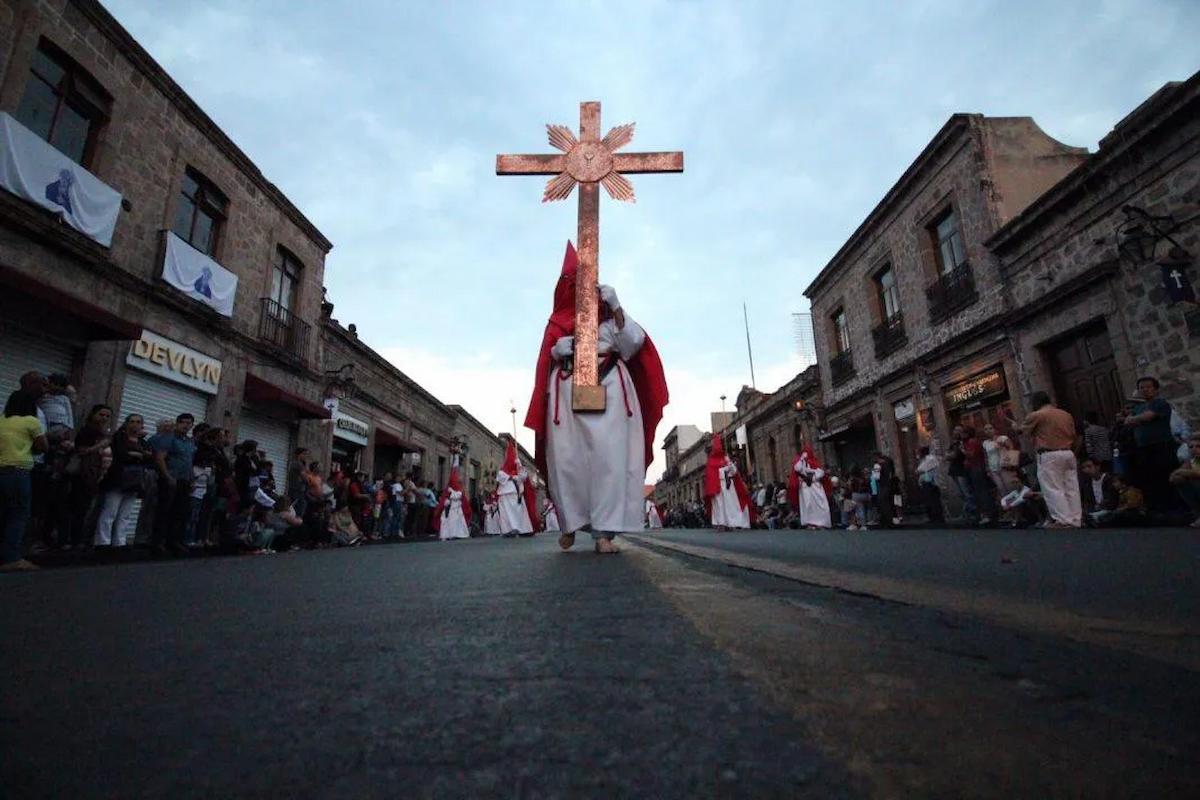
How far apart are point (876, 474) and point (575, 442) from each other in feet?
37.5

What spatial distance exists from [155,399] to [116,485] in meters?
4.96

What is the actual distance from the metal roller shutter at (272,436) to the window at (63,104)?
Answer: 553cm

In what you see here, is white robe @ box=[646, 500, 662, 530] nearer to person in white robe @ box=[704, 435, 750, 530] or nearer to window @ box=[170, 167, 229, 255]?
person in white robe @ box=[704, 435, 750, 530]

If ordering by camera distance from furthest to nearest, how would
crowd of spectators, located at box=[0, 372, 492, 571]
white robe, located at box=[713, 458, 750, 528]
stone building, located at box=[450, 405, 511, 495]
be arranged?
stone building, located at box=[450, 405, 511, 495], white robe, located at box=[713, 458, 750, 528], crowd of spectators, located at box=[0, 372, 492, 571]

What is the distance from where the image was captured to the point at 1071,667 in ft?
1.99

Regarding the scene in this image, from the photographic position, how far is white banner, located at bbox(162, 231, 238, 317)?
11.1 m

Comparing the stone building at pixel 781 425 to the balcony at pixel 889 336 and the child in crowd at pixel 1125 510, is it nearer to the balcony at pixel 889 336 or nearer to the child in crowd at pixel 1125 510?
the balcony at pixel 889 336

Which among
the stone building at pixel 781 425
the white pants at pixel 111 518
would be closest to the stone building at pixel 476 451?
the stone building at pixel 781 425

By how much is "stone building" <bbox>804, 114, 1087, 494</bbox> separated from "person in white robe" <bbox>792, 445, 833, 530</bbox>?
340cm

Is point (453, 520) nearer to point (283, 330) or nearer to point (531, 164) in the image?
point (283, 330)

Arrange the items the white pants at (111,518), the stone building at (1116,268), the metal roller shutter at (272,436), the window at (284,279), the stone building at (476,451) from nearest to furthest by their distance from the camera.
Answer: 1. the white pants at (111,518)
2. the stone building at (1116,268)
3. the metal roller shutter at (272,436)
4. the window at (284,279)
5. the stone building at (476,451)

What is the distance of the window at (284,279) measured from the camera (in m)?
15.0

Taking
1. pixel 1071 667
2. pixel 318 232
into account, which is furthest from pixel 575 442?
pixel 318 232

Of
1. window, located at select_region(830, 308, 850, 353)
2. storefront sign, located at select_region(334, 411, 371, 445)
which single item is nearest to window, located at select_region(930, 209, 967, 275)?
window, located at select_region(830, 308, 850, 353)
